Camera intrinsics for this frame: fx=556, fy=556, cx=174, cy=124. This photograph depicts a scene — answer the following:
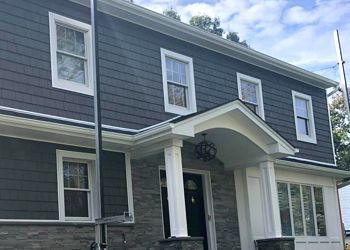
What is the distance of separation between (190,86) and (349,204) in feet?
61.2

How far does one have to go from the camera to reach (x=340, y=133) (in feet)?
107

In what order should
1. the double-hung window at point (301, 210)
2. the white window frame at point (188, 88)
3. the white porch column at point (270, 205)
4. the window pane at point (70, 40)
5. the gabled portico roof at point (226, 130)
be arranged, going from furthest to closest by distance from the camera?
the double-hung window at point (301, 210)
the white window frame at point (188, 88)
the white porch column at point (270, 205)
the window pane at point (70, 40)
the gabled portico roof at point (226, 130)

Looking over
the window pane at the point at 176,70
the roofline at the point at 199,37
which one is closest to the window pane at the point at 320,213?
the roofline at the point at 199,37

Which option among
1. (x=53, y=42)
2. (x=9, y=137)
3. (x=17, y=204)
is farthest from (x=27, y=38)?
(x=17, y=204)

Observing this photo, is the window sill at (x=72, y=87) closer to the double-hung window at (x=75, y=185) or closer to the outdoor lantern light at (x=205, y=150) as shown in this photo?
the double-hung window at (x=75, y=185)

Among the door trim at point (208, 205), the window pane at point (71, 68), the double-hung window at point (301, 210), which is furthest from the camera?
the double-hung window at point (301, 210)

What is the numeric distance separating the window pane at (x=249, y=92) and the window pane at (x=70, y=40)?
5299 millimetres

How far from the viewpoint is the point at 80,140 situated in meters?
10.2

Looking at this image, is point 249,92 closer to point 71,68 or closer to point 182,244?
point 71,68

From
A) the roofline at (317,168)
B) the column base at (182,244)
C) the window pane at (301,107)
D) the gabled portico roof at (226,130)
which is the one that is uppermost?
the window pane at (301,107)

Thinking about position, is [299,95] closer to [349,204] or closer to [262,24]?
[262,24]

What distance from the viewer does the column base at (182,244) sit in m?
9.84

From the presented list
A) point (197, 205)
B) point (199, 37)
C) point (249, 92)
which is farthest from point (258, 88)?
point (197, 205)

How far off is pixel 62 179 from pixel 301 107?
939cm
